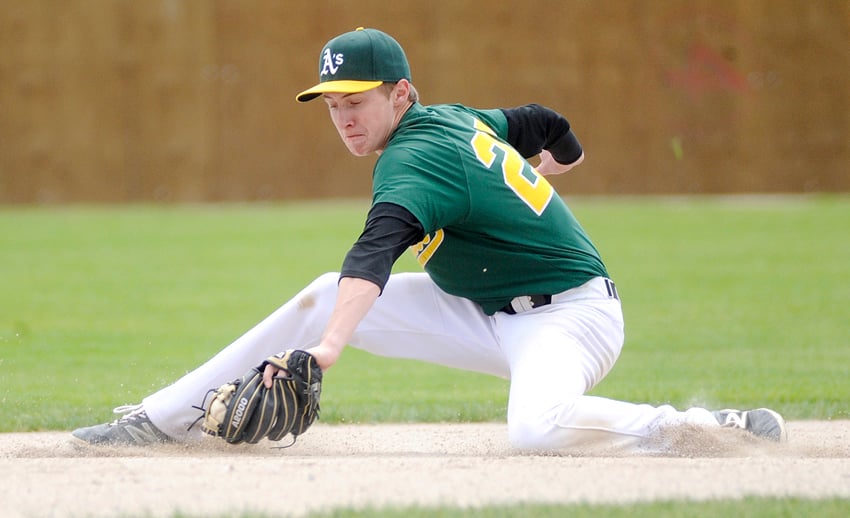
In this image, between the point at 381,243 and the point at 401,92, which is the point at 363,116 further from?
the point at 381,243

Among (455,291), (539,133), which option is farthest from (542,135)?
(455,291)

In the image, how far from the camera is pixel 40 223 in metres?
14.8

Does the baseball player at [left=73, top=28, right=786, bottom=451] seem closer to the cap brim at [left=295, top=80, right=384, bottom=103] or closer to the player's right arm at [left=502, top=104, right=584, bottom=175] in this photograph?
the cap brim at [left=295, top=80, right=384, bottom=103]

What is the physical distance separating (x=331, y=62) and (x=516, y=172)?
782 millimetres

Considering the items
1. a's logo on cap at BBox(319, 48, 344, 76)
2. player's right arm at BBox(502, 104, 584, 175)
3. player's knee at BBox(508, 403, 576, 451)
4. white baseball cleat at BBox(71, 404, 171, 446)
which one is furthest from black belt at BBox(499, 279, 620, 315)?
white baseball cleat at BBox(71, 404, 171, 446)

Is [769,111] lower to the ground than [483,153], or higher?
lower

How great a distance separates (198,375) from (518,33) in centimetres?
1310

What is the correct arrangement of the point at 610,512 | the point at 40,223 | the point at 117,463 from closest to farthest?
the point at 610,512, the point at 117,463, the point at 40,223

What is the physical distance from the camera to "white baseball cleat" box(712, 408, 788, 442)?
13.9 ft

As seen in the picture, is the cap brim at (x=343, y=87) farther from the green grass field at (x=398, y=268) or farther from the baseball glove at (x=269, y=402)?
the green grass field at (x=398, y=268)

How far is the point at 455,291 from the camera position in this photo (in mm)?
4391

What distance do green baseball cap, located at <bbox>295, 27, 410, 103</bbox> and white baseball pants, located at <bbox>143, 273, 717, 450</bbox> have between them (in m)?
0.75

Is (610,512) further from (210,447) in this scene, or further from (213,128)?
(213,128)

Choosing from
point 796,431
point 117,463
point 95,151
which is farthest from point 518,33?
point 117,463
